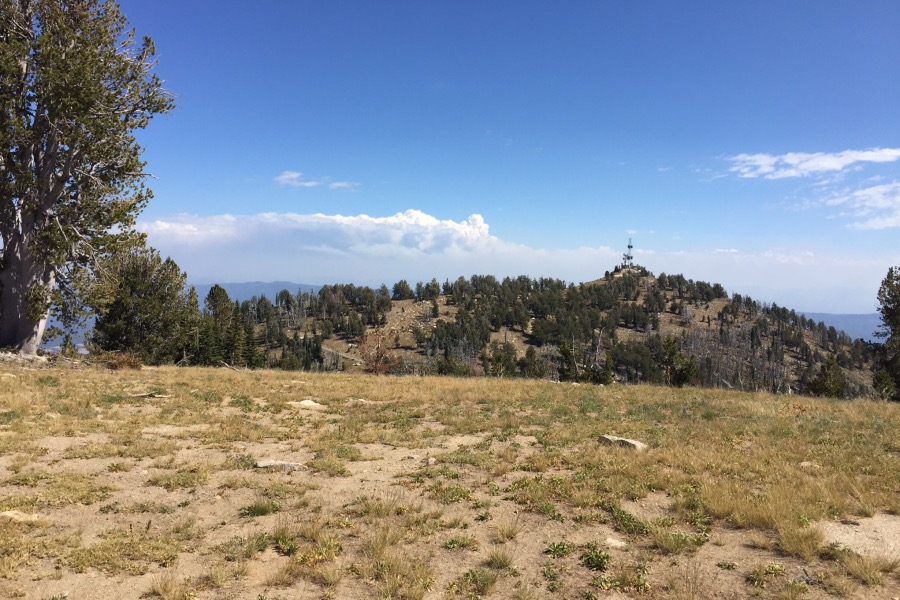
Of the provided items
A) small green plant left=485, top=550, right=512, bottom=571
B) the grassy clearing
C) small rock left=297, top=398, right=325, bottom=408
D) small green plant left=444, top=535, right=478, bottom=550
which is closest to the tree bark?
the grassy clearing

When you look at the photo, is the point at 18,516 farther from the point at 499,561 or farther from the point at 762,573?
the point at 762,573

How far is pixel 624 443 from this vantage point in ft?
49.8

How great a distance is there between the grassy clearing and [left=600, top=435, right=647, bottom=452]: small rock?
489 mm

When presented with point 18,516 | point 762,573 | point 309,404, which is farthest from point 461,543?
point 309,404

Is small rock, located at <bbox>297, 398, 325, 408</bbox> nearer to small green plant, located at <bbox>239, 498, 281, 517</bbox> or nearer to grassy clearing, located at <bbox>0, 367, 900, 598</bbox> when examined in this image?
grassy clearing, located at <bbox>0, 367, 900, 598</bbox>

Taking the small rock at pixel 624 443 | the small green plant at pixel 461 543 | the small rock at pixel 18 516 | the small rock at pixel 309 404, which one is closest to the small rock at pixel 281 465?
the small rock at pixel 18 516

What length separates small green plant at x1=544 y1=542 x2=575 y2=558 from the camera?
324 inches

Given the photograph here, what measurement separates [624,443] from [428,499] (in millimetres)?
7852

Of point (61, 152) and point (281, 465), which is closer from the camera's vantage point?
point (281, 465)

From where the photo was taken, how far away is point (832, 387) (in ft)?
210

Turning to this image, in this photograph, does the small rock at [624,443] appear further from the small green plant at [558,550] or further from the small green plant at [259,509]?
the small green plant at [259,509]

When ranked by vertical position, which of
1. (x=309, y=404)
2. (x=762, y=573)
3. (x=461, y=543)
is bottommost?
(x=309, y=404)

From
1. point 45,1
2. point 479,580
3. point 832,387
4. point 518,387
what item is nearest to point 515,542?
point 479,580

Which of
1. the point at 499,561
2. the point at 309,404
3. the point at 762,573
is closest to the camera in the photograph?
the point at 762,573
